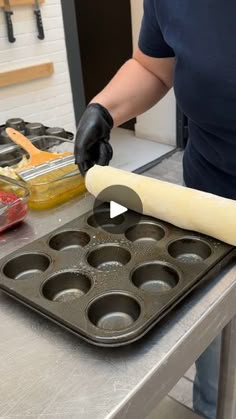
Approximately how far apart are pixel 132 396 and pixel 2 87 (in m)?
1.55

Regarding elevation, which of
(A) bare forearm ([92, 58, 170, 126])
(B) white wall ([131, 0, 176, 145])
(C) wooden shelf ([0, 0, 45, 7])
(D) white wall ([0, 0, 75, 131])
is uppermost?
(C) wooden shelf ([0, 0, 45, 7])

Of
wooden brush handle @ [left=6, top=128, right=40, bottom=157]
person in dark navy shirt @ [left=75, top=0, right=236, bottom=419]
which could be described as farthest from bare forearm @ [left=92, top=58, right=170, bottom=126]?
wooden brush handle @ [left=6, top=128, right=40, bottom=157]

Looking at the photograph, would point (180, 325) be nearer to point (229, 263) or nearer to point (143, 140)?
point (229, 263)

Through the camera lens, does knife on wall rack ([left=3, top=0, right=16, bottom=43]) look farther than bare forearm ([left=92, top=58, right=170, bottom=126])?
Yes

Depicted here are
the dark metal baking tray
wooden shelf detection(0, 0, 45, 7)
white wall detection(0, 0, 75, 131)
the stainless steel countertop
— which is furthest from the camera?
white wall detection(0, 0, 75, 131)

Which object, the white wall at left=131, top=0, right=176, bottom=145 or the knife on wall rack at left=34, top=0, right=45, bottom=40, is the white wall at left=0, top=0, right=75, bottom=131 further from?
the white wall at left=131, top=0, right=176, bottom=145

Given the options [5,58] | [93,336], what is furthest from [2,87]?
[93,336]

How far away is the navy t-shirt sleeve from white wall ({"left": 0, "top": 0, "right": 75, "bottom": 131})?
40.5 inches

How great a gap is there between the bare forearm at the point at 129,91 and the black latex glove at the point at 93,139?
0.03 meters

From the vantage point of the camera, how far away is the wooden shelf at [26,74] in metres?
1.70

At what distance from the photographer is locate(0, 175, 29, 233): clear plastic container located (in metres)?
0.65

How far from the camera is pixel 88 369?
1.38 feet

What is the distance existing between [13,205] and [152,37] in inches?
16.3

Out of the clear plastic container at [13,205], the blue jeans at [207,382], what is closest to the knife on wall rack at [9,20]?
the clear plastic container at [13,205]
